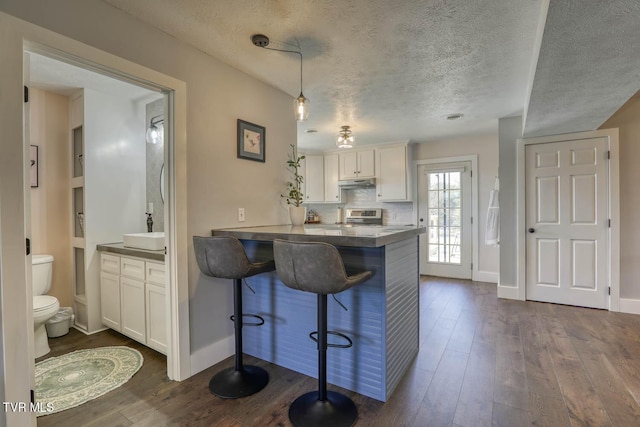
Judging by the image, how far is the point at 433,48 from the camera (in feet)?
6.77

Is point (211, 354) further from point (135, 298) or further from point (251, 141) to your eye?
point (251, 141)

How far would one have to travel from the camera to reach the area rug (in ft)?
5.90

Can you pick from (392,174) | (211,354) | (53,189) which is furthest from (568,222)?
(53,189)

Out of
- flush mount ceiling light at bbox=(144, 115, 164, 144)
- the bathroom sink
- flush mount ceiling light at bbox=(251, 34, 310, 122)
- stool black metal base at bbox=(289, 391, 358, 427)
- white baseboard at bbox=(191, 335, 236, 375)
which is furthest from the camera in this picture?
flush mount ceiling light at bbox=(144, 115, 164, 144)

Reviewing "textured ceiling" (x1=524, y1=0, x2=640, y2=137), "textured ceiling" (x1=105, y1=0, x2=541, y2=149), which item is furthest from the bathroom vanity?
"textured ceiling" (x1=524, y1=0, x2=640, y2=137)

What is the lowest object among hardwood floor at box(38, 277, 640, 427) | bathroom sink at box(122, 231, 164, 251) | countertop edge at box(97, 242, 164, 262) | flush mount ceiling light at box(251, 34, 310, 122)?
hardwood floor at box(38, 277, 640, 427)

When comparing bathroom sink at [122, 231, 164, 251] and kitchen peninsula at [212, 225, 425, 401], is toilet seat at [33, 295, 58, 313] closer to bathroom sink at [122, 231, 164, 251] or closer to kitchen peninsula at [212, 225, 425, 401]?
bathroom sink at [122, 231, 164, 251]

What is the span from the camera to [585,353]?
234 cm

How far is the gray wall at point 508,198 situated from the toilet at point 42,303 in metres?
4.61

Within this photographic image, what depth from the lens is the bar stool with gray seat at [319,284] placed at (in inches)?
57.3

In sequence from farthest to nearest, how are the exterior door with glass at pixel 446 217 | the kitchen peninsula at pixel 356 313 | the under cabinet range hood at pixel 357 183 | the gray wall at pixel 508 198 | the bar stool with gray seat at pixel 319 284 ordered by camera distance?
the under cabinet range hood at pixel 357 183, the exterior door with glass at pixel 446 217, the gray wall at pixel 508 198, the kitchen peninsula at pixel 356 313, the bar stool with gray seat at pixel 319 284

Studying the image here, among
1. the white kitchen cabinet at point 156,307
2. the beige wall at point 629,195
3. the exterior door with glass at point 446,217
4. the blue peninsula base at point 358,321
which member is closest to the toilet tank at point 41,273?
the white kitchen cabinet at point 156,307

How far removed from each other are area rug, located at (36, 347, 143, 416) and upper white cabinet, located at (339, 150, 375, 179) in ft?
13.2

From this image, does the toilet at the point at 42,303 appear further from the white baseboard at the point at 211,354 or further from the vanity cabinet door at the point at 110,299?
the white baseboard at the point at 211,354
